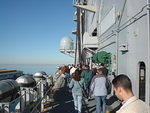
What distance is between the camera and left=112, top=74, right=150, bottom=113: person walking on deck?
2150 mm

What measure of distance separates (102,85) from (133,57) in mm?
1673

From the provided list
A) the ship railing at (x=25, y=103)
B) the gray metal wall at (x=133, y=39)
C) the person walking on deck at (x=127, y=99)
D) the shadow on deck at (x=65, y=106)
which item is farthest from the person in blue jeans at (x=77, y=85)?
the person walking on deck at (x=127, y=99)

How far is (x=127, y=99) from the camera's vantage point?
2260 millimetres

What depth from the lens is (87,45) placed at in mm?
17797

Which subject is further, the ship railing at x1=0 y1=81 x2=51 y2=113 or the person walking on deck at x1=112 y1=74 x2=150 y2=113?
the ship railing at x1=0 y1=81 x2=51 y2=113

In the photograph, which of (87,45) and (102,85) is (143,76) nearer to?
(102,85)

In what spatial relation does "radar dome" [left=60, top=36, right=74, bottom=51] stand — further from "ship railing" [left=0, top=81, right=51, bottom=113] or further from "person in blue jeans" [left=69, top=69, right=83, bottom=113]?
"person in blue jeans" [left=69, top=69, right=83, bottom=113]

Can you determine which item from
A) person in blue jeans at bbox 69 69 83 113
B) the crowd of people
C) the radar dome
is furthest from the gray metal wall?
the radar dome

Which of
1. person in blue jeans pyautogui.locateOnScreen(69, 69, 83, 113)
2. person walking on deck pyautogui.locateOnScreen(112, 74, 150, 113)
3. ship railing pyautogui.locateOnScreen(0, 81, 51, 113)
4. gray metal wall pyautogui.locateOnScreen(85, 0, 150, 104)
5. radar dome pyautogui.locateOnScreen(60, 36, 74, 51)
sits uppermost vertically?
radar dome pyautogui.locateOnScreen(60, 36, 74, 51)

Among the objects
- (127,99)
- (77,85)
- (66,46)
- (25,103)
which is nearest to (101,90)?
(77,85)

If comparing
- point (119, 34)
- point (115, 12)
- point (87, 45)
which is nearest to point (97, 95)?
point (119, 34)

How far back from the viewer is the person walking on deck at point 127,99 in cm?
215

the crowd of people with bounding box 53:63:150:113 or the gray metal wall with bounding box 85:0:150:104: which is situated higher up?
the gray metal wall with bounding box 85:0:150:104

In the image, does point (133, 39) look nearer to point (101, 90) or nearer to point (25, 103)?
point (101, 90)
